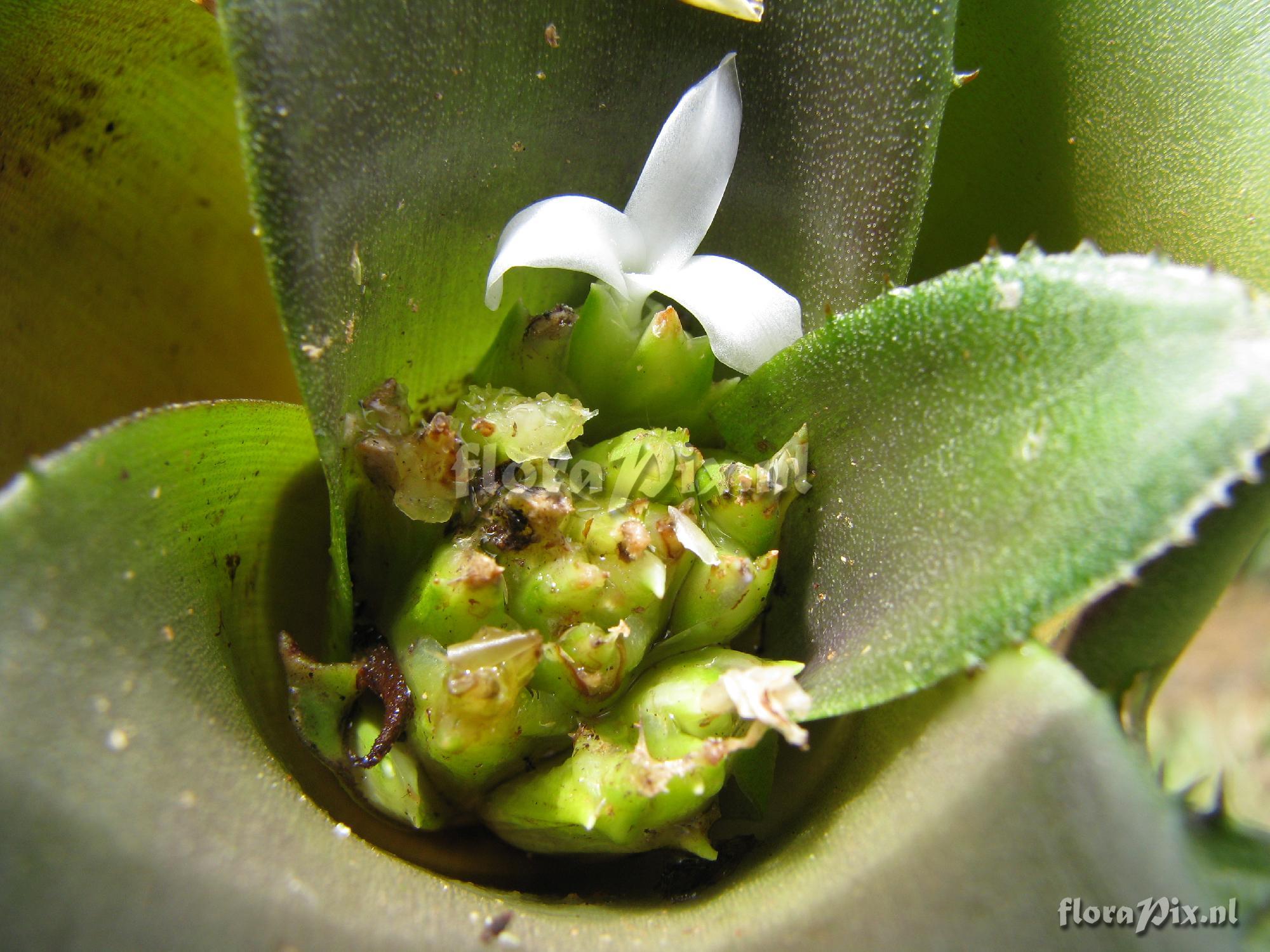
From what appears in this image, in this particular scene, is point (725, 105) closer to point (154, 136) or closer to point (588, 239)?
point (588, 239)

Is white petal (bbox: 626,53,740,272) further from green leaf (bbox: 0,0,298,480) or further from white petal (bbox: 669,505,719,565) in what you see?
green leaf (bbox: 0,0,298,480)

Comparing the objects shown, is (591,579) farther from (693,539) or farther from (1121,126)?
(1121,126)

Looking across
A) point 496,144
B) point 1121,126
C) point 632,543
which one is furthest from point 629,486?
point 1121,126

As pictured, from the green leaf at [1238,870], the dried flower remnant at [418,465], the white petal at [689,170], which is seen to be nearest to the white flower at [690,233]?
the white petal at [689,170]

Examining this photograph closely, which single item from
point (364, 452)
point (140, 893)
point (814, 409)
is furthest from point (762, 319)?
point (140, 893)

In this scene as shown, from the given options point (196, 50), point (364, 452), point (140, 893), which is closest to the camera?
point (140, 893)

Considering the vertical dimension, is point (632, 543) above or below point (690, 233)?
below

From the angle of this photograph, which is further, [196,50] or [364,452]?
[196,50]
